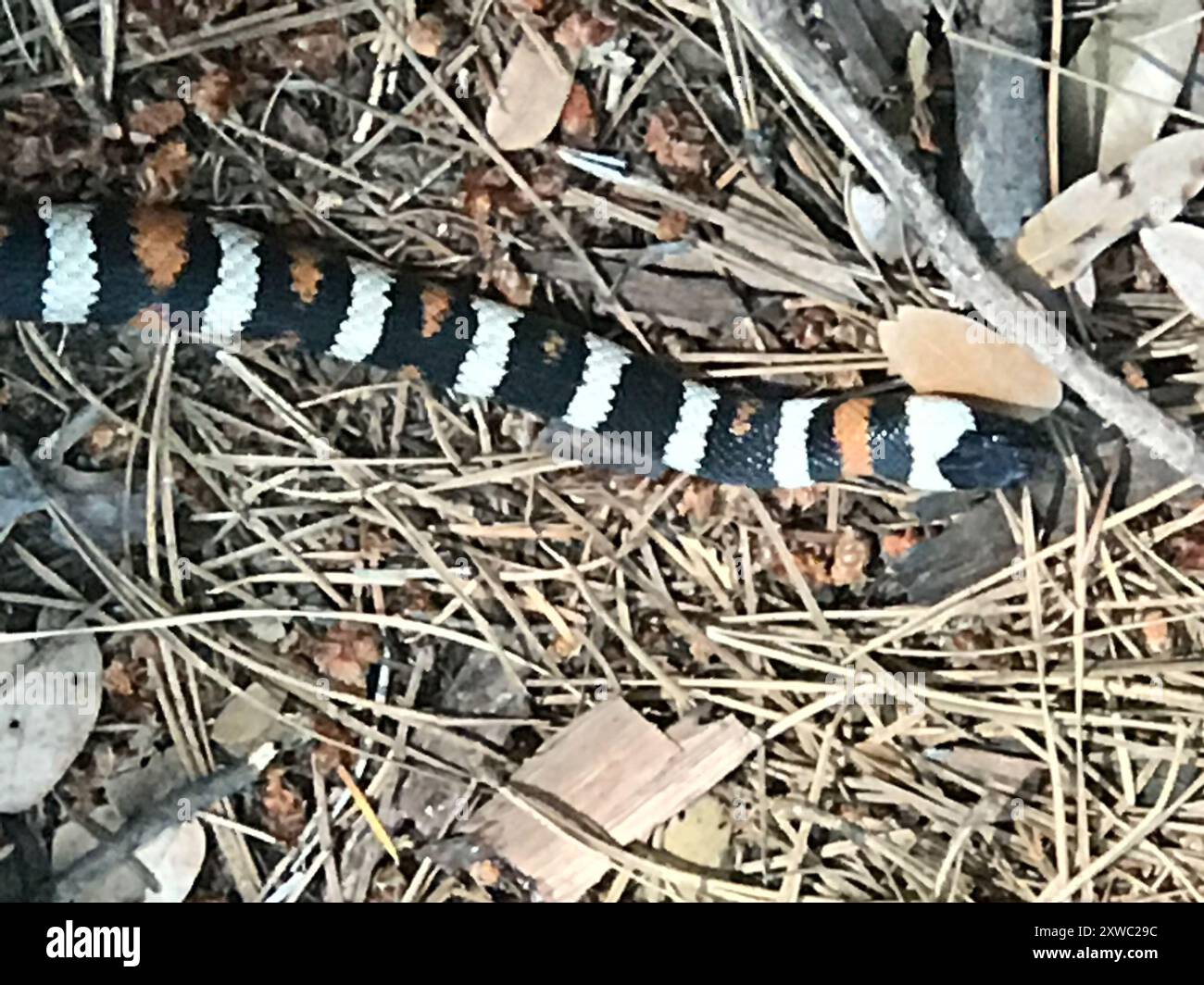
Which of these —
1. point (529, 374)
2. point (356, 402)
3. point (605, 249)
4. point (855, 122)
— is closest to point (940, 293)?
point (855, 122)

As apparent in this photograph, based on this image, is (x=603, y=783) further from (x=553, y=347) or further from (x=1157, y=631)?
(x=1157, y=631)

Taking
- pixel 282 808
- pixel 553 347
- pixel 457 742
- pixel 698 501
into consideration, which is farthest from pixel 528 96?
pixel 282 808

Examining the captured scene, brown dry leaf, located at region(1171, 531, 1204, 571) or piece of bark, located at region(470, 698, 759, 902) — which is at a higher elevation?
brown dry leaf, located at region(1171, 531, 1204, 571)

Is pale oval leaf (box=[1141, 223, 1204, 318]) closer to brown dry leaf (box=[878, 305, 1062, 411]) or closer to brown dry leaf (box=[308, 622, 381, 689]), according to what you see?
brown dry leaf (box=[878, 305, 1062, 411])

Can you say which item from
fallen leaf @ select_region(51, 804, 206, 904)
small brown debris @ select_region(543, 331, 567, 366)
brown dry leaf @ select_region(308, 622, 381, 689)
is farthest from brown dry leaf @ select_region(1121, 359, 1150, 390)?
fallen leaf @ select_region(51, 804, 206, 904)

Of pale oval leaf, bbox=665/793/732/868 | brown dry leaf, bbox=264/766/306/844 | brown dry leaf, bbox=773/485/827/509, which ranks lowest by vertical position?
pale oval leaf, bbox=665/793/732/868

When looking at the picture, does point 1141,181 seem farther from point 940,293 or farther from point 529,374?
point 529,374

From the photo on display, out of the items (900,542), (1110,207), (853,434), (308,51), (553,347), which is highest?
(308,51)

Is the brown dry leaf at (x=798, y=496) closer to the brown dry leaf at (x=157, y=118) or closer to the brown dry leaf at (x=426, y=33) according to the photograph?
the brown dry leaf at (x=426, y=33)

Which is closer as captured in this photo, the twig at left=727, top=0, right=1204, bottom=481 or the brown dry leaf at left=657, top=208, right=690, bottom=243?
the twig at left=727, top=0, right=1204, bottom=481
